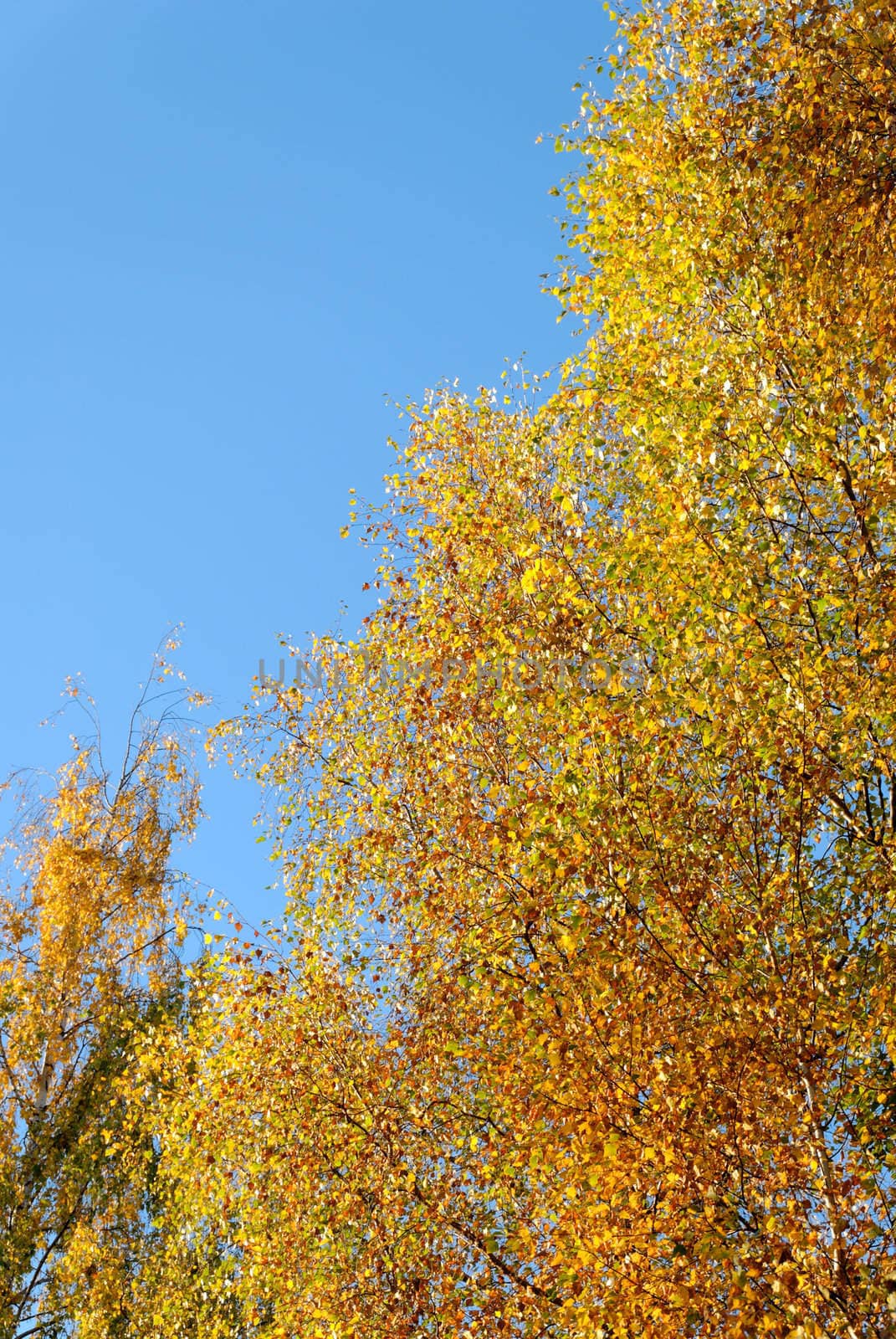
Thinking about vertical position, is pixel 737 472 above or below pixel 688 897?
above

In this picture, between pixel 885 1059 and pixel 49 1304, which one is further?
pixel 49 1304

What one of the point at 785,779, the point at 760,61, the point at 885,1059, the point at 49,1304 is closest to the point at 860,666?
the point at 785,779

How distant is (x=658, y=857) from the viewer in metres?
6.56

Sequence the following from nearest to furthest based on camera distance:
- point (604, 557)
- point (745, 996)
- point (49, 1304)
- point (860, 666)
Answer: point (745, 996), point (860, 666), point (604, 557), point (49, 1304)

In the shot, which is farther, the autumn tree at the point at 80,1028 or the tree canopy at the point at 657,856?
the autumn tree at the point at 80,1028

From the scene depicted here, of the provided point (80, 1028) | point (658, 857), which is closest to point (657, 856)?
point (658, 857)

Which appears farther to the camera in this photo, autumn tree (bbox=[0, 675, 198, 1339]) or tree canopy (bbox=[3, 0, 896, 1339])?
autumn tree (bbox=[0, 675, 198, 1339])

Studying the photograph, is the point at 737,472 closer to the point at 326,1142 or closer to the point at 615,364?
the point at 615,364

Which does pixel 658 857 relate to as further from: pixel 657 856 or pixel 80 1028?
pixel 80 1028

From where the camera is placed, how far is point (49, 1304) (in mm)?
13758

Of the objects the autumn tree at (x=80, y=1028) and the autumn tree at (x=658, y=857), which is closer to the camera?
the autumn tree at (x=658, y=857)

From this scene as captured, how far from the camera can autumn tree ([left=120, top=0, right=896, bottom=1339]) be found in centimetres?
616

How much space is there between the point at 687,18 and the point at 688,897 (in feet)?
26.5

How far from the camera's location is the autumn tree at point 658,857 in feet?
20.2
